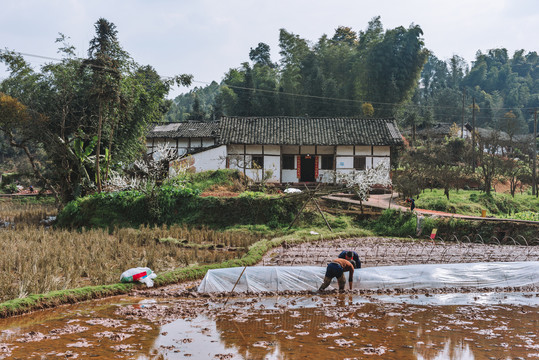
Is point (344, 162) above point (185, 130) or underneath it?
underneath

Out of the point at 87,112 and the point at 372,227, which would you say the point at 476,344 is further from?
the point at 87,112

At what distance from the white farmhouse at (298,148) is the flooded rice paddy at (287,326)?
16526 mm

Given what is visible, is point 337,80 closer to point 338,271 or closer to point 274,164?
point 274,164

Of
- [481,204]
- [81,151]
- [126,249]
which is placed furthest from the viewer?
[481,204]

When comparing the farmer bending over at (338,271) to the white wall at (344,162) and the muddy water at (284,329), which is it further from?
the white wall at (344,162)

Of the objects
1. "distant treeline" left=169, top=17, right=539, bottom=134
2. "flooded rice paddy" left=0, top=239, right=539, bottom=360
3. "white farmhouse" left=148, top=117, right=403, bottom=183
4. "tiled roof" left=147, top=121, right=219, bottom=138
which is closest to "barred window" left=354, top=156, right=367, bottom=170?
"white farmhouse" left=148, top=117, right=403, bottom=183

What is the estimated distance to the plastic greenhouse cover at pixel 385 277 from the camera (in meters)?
9.74

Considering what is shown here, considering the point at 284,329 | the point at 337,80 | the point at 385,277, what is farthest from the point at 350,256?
the point at 337,80

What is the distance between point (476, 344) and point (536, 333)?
1.30m

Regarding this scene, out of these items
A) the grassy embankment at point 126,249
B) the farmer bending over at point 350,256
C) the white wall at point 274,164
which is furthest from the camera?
the white wall at point 274,164

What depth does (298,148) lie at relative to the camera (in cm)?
2745

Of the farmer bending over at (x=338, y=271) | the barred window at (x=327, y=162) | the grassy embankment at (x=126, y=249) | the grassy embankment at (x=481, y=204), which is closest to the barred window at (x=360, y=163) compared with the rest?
the barred window at (x=327, y=162)

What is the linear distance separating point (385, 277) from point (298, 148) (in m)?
17.8

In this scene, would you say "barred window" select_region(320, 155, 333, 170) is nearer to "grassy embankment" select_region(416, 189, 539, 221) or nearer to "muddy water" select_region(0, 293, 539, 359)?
"grassy embankment" select_region(416, 189, 539, 221)
